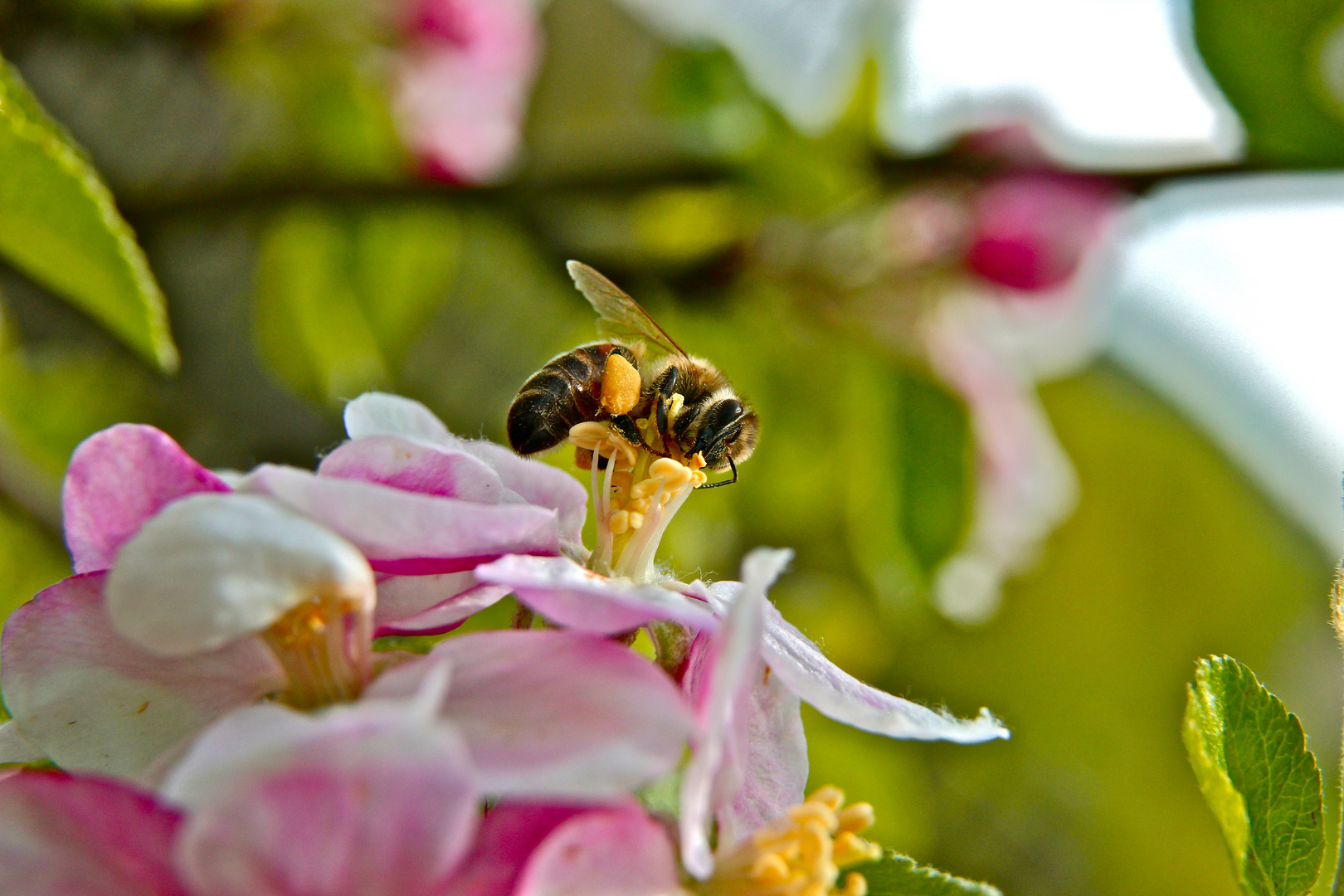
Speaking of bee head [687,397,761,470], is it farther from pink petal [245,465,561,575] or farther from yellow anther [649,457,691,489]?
pink petal [245,465,561,575]

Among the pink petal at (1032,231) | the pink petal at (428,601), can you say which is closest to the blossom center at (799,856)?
the pink petal at (428,601)

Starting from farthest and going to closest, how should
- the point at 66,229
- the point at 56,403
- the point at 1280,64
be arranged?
the point at 56,403, the point at 1280,64, the point at 66,229

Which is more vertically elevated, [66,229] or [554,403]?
[66,229]

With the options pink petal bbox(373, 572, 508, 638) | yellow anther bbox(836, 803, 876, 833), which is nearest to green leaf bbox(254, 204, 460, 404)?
pink petal bbox(373, 572, 508, 638)

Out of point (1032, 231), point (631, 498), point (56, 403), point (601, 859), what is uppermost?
point (601, 859)

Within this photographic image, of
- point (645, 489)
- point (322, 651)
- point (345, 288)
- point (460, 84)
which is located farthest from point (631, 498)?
point (460, 84)

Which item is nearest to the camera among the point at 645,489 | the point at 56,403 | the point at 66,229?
the point at 66,229

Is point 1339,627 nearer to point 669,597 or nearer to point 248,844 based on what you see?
point 669,597

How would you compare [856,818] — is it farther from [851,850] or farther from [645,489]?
[645,489]
